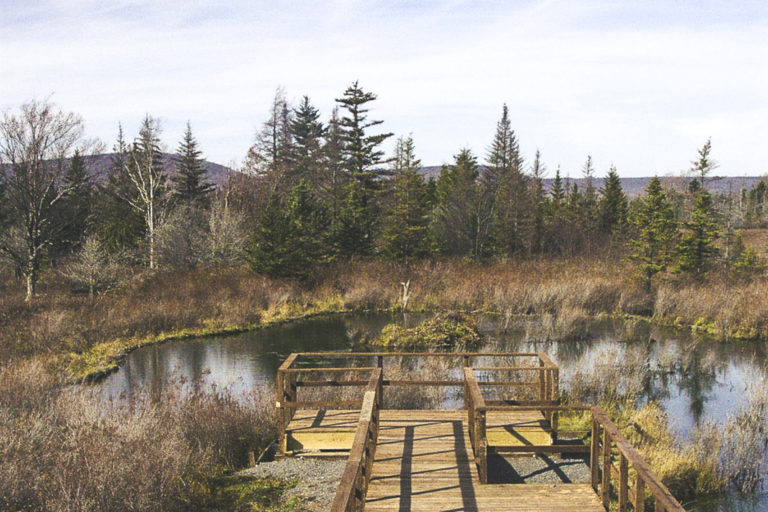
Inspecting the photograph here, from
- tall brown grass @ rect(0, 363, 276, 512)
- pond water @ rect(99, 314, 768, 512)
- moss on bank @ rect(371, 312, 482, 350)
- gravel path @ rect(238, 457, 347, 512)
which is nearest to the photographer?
tall brown grass @ rect(0, 363, 276, 512)

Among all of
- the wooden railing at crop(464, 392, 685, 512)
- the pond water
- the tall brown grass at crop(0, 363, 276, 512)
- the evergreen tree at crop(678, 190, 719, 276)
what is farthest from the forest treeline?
the wooden railing at crop(464, 392, 685, 512)

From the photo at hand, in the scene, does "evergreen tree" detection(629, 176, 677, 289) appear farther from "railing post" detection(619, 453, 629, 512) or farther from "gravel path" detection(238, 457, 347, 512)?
"railing post" detection(619, 453, 629, 512)

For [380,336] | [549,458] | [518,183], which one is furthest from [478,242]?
[549,458]

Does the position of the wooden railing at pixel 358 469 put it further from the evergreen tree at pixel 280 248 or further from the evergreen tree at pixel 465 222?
the evergreen tree at pixel 465 222

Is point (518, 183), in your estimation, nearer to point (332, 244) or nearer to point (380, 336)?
point (332, 244)

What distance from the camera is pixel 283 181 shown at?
1895 inches

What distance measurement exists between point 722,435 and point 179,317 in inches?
717

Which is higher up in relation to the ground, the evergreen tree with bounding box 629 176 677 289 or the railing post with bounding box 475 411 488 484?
the evergreen tree with bounding box 629 176 677 289

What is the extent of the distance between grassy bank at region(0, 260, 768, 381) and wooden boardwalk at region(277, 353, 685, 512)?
926 cm

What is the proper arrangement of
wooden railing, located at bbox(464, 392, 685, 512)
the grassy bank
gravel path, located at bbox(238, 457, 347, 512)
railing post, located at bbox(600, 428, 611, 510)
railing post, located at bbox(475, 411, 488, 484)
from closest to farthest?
1. wooden railing, located at bbox(464, 392, 685, 512)
2. railing post, located at bbox(600, 428, 611, 510)
3. railing post, located at bbox(475, 411, 488, 484)
4. gravel path, located at bbox(238, 457, 347, 512)
5. the grassy bank

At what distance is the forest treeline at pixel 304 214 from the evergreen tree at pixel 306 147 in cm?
14

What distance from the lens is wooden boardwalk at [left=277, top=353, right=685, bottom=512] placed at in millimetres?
5293

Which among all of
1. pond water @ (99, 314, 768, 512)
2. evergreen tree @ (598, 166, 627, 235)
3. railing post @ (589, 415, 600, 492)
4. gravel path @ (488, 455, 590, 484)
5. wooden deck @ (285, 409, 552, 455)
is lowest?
pond water @ (99, 314, 768, 512)

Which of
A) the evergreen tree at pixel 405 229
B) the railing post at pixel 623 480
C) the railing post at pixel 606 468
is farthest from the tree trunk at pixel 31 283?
the railing post at pixel 623 480
